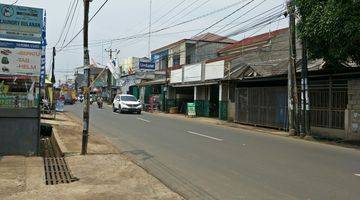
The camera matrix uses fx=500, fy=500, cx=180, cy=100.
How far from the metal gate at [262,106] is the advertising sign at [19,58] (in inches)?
628

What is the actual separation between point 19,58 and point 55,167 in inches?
137

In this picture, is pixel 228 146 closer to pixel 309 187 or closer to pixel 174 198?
pixel 309 187

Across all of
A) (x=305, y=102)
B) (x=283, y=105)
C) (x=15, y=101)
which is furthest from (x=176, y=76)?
(x=15, y=101)

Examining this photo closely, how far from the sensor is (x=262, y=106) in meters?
29.0

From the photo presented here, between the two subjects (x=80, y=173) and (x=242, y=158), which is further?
(x=242, y=158)

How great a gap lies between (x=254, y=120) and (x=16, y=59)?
19072 millimetres

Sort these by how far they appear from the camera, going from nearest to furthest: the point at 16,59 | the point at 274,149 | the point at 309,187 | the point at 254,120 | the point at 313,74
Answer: the point at 309,187 < the point at 16,59 < the point at 274,149 < the point at 313,74 < the point at 254,120

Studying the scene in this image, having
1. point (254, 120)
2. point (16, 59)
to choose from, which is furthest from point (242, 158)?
point (254, 120)

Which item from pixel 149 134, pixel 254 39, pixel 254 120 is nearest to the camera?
pixel 149 134

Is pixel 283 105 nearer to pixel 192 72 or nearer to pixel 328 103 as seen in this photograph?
pixel 328 103

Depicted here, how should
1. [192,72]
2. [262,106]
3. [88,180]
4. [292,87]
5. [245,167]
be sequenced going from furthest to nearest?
[192,72], [262,106], [292,87], [245,167], [88,180]

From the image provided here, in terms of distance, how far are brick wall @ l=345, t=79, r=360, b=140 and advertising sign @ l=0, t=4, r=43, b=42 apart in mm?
13614

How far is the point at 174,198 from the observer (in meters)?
8.55

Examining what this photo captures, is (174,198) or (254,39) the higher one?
(254,39)
